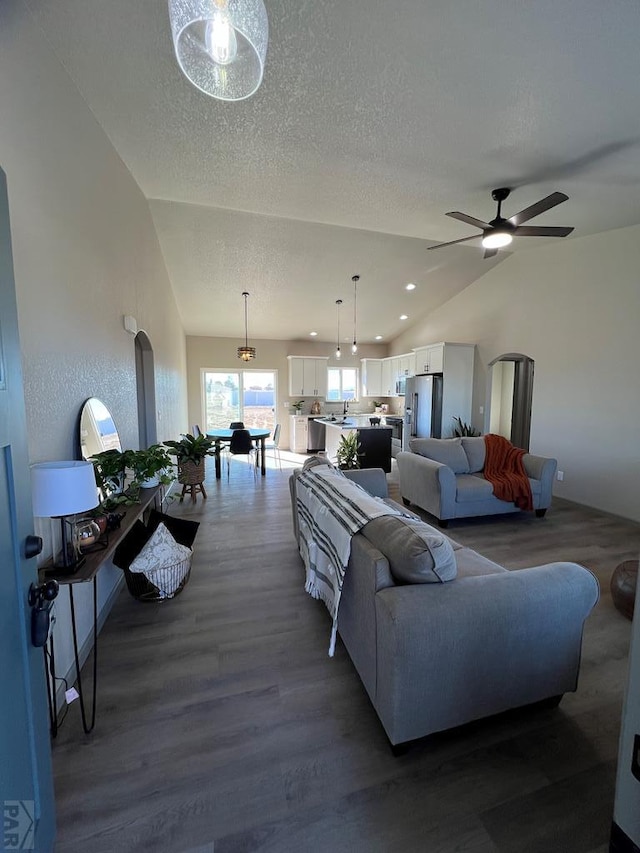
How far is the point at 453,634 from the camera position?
1266mm

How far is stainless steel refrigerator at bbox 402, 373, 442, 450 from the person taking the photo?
6.14 metres

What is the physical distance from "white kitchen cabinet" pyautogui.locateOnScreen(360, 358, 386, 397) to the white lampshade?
770cm

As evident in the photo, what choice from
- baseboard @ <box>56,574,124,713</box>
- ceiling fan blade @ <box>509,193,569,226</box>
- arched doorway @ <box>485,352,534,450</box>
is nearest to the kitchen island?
arched doorway @ <box>485,352,534,450</box>

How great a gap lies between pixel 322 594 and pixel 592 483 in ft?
12.7

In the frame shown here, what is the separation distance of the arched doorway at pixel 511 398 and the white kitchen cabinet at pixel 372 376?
262 centimetres

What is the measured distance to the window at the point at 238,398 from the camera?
25.8 ft

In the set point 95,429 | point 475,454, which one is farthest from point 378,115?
point 475,454

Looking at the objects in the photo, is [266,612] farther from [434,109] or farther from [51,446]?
[434,109]

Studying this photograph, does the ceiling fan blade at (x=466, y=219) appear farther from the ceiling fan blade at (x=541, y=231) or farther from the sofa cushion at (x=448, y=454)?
the sofa cushion at (x=448, y=454)

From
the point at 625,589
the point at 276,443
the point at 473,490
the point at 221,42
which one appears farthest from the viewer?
the point at 276,443

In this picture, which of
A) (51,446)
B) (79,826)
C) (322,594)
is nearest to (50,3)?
(51,446)

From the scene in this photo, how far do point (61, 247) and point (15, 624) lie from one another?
1.77 m

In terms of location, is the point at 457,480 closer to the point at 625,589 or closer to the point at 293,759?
the point at 625,589

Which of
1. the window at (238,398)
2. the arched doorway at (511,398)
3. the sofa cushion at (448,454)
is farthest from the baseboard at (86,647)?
the arched doorway at (511,398)
